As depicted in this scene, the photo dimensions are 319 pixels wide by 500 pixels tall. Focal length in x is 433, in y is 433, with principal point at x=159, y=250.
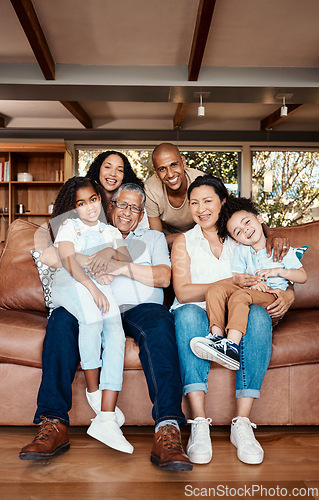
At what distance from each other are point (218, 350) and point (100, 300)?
1.86ft

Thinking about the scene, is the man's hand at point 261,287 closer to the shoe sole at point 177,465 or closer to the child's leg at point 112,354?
the child's leg at point 112,354

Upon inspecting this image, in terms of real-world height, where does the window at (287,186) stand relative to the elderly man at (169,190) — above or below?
above

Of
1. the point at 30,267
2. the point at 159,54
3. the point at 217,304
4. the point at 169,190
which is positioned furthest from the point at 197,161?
the point at 217,304

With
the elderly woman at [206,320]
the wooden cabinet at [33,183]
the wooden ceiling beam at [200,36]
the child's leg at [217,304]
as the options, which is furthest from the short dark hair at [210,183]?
the wooden cabinet at [33,183]

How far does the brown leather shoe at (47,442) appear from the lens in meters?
1.52

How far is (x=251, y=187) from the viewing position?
25.8ft

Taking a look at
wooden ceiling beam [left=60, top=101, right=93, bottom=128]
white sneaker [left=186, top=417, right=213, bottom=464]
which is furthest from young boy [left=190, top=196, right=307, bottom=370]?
wooden ceiling beam [left=60, top=101, right=93, bottom=128]

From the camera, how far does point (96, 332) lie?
1.81 m

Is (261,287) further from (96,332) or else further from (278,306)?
(96,332)

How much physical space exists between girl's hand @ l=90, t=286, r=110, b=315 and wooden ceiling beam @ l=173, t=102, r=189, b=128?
4728 millimetres

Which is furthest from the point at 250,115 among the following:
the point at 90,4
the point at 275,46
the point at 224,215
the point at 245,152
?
the point at 224,215

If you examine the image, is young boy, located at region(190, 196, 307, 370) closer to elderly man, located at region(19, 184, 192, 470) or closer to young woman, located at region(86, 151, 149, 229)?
elderly man, located at region(19, 184, 192, 470)

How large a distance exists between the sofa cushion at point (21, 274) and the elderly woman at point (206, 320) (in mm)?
816

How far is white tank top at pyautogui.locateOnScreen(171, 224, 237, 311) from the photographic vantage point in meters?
2.14
